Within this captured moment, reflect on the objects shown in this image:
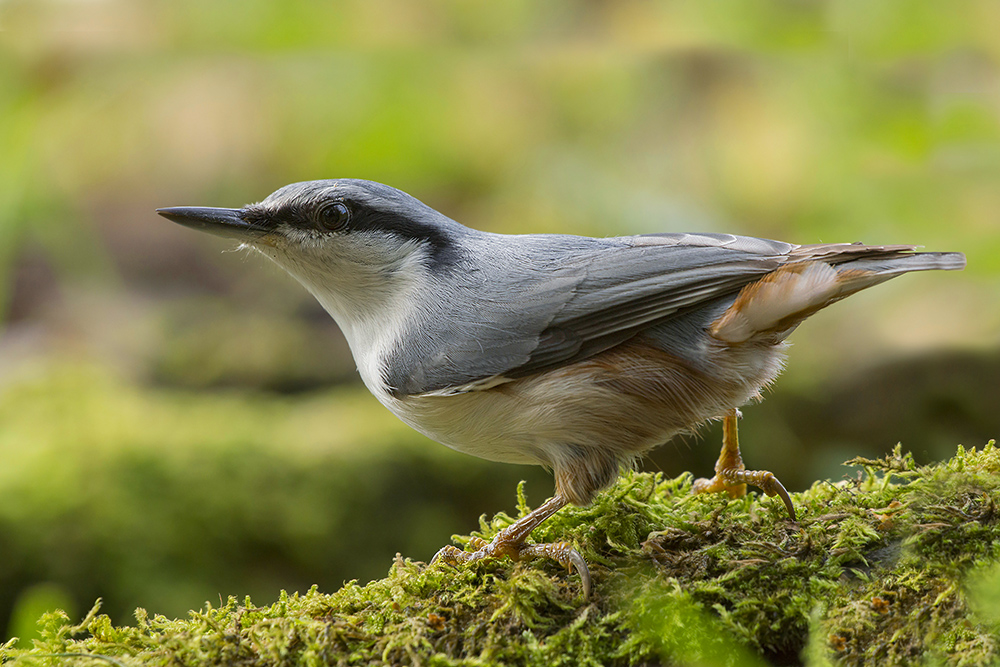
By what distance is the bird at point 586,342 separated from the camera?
94.6 inches

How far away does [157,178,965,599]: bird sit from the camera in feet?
7.88

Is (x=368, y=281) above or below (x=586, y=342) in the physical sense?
above

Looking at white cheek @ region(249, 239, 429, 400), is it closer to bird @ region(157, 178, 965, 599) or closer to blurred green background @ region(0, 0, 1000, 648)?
bird @ region(157, 178, 965, 599)

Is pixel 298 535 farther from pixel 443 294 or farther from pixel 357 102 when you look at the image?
pixel 357 102

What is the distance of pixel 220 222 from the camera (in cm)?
267

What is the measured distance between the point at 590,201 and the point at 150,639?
5.34 meters

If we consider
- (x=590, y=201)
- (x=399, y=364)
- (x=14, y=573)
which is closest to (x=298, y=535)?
(x=14, y=573)

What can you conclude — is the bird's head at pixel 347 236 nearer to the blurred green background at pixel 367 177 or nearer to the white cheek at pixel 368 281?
the white cheek at pixel 368 281

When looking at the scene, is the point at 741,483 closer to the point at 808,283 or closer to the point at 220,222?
the point at 808,283

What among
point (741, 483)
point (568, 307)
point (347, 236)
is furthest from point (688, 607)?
point (347, 236)

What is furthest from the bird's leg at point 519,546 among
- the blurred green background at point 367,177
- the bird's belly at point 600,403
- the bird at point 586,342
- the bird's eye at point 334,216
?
the blurred green background at point 367,177

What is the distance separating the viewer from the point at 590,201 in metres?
6.75

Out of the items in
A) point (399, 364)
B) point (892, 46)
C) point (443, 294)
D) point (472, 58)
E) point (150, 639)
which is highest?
point (472, 58)

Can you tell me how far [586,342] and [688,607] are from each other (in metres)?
0.85
